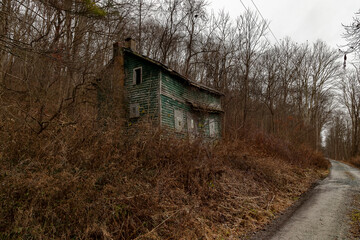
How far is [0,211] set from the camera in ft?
9.47

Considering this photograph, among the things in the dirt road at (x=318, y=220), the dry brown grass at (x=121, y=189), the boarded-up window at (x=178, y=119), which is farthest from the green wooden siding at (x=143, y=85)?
the dirt road at (x=318, y=220)

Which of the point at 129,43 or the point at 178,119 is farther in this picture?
the point at 129,43

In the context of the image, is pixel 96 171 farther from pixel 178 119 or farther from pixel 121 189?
pixel 178 119

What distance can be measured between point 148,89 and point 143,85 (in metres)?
0.64

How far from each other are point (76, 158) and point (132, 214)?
170cm

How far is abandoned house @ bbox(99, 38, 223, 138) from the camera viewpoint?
1273 cm

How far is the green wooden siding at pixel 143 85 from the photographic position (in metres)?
13.0

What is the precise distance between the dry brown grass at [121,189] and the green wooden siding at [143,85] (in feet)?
22.6

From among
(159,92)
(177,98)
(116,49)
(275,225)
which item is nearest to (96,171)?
(275,225)

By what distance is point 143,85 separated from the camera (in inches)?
541

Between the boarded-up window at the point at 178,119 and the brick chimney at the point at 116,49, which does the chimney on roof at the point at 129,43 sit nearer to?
the brick chimney at the point at 116,49

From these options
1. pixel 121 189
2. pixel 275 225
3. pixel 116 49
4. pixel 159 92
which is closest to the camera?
pixel 121 189

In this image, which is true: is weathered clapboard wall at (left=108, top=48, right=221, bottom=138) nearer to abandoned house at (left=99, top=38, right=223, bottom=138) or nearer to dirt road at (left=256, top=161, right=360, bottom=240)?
abandoned house at (left=99, top=38, right=223, bottom=138)

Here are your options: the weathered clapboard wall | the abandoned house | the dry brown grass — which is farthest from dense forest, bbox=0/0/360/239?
the weathered clapboard wall
